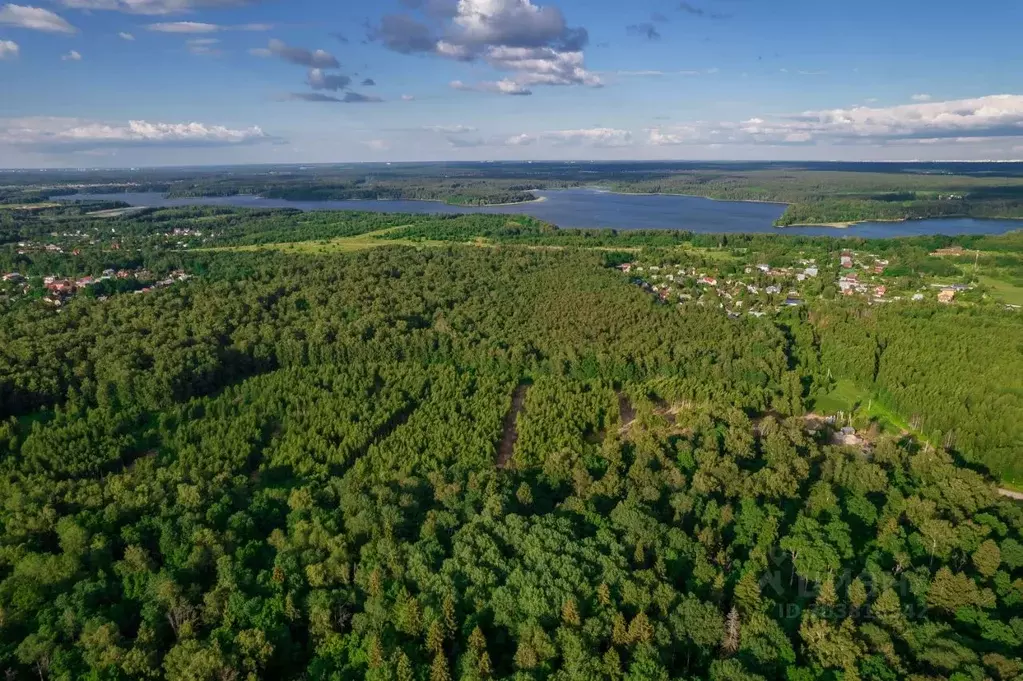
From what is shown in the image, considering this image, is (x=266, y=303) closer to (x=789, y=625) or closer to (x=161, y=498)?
(x=161, y=498)

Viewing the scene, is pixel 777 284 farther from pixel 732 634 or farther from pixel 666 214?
pixel 666 214

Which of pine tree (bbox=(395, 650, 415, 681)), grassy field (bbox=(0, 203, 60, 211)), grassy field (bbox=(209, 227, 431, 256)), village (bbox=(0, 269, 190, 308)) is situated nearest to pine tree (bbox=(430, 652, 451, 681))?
pine tree (bbox=(395, 650, 415, 681))

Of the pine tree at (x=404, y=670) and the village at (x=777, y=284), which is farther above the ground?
the village at (x=777, y=284)

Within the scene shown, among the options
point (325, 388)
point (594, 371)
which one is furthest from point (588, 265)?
point (325, 388)

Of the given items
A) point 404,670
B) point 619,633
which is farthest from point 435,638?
point 619,633

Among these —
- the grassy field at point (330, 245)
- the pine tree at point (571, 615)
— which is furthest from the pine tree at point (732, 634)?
the grassy field at point (330, 245)

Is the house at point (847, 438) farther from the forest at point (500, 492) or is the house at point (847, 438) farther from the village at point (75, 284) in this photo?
the village at point (75, 284)
